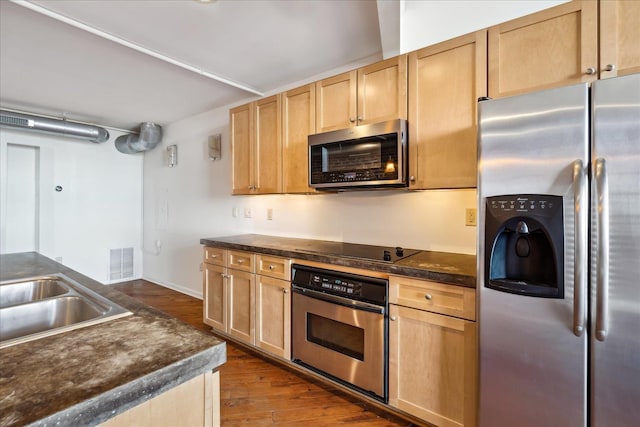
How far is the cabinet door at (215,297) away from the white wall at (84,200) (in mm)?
2863

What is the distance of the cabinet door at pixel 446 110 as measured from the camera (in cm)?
173

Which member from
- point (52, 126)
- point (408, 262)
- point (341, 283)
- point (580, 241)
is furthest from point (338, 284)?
point (52, 126)

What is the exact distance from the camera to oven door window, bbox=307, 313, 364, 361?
1.92 m

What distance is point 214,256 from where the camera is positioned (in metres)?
2.86

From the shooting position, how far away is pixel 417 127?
192cm

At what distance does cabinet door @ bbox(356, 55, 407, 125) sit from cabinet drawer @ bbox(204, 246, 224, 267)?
5.54 ft

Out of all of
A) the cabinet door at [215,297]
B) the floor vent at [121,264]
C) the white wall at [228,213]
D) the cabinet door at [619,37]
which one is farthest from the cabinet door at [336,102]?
the floor vent at [121,264]

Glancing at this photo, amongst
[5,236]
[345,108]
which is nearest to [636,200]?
[345,108]

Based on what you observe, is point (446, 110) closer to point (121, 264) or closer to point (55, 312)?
point (55, 312)

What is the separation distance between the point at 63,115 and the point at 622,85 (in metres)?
5.43

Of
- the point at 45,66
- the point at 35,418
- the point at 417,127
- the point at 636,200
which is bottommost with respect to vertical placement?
the point at 35,418

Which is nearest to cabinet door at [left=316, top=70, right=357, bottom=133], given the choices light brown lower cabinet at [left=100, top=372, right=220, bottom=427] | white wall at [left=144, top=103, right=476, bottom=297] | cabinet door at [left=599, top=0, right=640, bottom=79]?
white wall at [left=144, top=103, right=476, bottom=297]

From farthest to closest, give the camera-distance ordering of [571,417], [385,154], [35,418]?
[385,154] → [571,417] → [35,418]

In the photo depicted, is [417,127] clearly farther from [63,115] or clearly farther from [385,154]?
[63,115]
